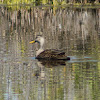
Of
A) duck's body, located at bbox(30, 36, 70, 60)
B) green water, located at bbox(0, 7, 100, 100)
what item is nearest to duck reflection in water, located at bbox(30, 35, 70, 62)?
duck's body, located at bbox(30, 36, 70, 60)

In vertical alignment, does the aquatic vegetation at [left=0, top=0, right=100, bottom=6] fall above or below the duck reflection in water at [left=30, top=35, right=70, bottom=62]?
above

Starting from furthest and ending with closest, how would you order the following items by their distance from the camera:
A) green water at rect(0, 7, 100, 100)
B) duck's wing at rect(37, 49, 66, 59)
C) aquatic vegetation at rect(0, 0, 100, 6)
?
aquatic vegetation at rect(0, 0, 100, 6)
duck's wing at rect(37, 49, 66, 59)
green water at rect(0, 7, 100, 100)

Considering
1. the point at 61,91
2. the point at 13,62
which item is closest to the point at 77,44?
the point at 13,62

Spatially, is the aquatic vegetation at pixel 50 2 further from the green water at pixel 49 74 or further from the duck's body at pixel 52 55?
the duck's body at pixel 52 55

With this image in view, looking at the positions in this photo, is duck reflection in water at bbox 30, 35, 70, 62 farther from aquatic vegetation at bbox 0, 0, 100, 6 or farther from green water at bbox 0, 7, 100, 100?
aquatic vegetation at bbox 0, 0, 100, 6

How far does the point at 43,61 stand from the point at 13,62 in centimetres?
124

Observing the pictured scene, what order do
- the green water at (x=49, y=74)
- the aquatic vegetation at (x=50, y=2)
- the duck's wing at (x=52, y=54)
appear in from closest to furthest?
1. the green water at (x=49, y=74)
2. the duck's wing at (x=52, y=54)
3. the aquatic vegetation at (x=50, y=2)

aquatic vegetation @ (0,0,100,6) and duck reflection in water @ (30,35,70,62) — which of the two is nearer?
duck reflection in water @ (30,35,70,62)

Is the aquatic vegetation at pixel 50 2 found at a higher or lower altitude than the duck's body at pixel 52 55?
higher

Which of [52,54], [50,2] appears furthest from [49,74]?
[50,2]

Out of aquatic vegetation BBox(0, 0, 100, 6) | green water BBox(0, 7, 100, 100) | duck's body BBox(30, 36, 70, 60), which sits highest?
aquatic vegetation BBox(0, 0, 100, 6)

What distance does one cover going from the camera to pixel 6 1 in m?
84.9

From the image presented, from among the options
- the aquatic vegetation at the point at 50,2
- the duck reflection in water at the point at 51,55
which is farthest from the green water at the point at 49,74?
the aquatic vegetation at the point at 50,2

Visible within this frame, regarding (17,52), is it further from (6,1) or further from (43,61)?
(6,1)
